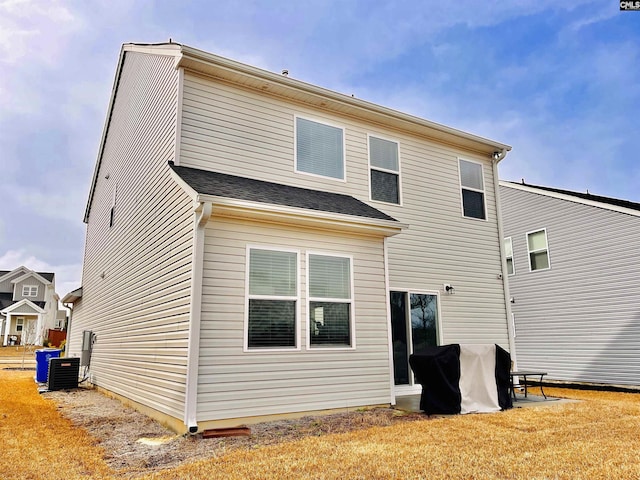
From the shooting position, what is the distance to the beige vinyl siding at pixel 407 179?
291 inches

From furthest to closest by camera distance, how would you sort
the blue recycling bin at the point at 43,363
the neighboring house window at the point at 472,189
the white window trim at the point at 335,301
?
the blue recycling bin at the point at 43,363
the neighboring house window at the point at 472,189
the white window trim at the point at 335,301

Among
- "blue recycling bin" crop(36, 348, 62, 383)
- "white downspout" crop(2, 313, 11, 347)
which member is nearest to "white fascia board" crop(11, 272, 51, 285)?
"white downspout" crop(2, 313, 11, 347)

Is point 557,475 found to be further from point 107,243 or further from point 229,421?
point 107,243

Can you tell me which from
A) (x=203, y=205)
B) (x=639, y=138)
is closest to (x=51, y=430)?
(x=203, y=205)

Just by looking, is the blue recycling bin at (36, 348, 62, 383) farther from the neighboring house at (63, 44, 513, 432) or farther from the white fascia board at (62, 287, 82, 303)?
the white fascia board at (62, 287, 82, 303)

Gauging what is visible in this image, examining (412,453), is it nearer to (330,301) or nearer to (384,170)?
(330,301)

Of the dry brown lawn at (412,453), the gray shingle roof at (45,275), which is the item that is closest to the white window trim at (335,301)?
the dry brown lawn at (412,453)

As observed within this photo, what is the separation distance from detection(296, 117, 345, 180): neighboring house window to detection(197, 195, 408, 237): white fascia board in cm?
178

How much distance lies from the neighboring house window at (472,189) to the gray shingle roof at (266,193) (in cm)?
336

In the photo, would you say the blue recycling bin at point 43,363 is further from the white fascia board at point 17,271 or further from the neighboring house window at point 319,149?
the white fascia board at point 17,271

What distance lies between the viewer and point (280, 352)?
6.20 meters

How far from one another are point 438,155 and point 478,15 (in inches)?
239

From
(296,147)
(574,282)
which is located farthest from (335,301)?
(574,282)

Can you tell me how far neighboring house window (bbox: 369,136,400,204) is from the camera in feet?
29.7
